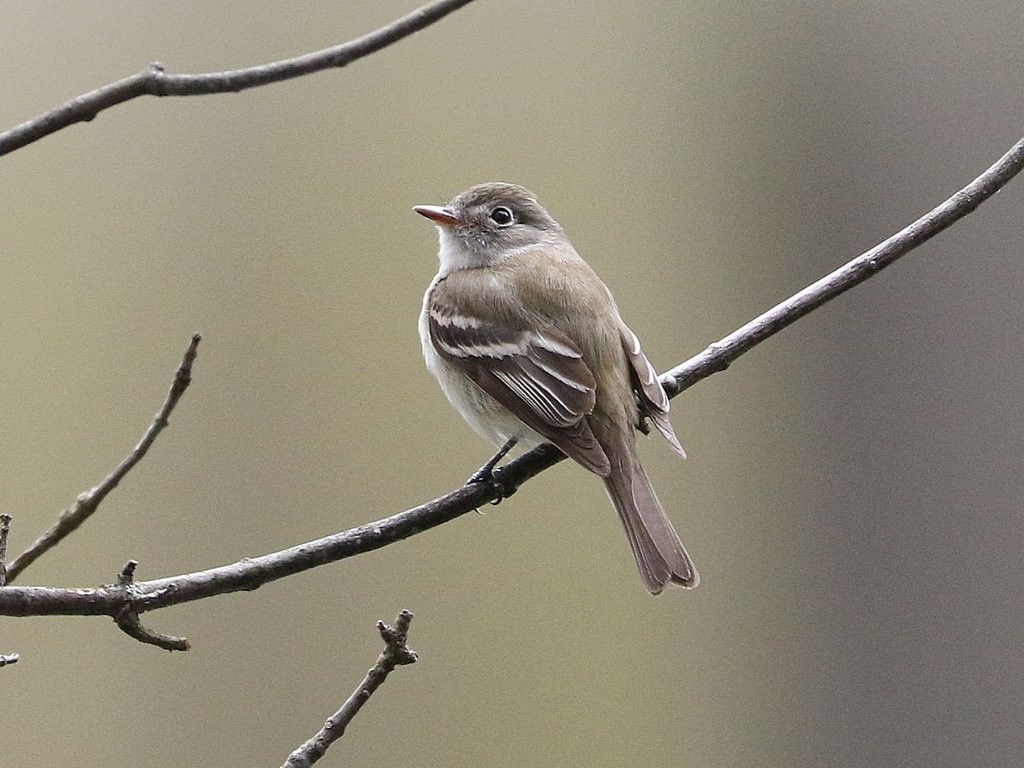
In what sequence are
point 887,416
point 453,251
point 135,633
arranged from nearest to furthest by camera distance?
point 135,633
point 453,251
point 887,416

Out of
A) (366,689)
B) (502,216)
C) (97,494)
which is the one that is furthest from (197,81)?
(502,216)

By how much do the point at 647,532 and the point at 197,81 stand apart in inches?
52.7

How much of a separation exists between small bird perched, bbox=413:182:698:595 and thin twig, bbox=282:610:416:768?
72cm

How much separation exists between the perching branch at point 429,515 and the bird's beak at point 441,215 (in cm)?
84

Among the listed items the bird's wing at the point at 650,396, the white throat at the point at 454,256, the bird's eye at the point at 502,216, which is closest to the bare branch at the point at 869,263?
the bird's wing at the point at 650,396

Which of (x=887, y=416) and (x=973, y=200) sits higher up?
(x=973, y=200)

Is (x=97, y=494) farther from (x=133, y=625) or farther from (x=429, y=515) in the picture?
(x=429, y=515)

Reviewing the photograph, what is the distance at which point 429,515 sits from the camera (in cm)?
185

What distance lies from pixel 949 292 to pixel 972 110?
2.57ft

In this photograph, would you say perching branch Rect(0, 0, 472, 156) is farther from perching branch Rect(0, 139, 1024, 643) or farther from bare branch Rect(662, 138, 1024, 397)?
bare branch Rect(662, 138, 1024, 397)

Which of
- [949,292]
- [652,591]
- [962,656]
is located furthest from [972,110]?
[652,591]

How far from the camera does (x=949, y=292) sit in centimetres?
451

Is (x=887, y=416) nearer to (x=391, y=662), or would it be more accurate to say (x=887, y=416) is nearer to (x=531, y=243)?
(x=531, y=243)

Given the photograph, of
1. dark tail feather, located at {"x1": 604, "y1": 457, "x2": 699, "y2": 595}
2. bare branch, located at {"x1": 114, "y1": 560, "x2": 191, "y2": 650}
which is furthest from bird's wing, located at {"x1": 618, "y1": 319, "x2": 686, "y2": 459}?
bare branch, located at {"x1": 114, "y1": 560, "x2": 191, "y2": 650}
